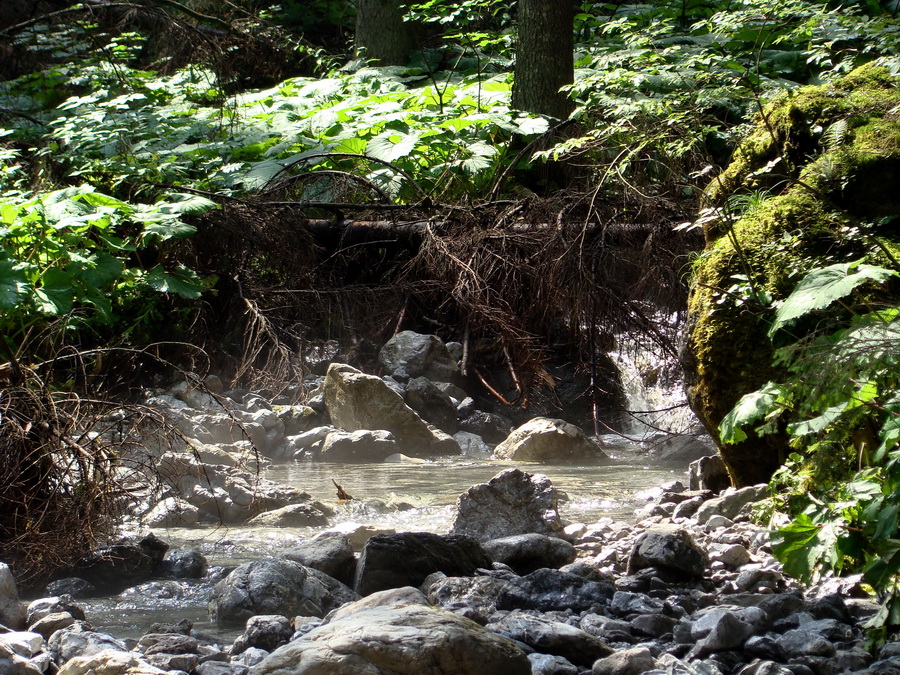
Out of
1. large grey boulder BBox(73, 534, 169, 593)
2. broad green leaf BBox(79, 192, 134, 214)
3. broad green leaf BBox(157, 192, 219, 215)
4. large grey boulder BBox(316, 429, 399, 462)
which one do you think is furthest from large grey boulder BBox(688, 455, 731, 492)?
broad green leaf BBox(79, 192, 134, 214)

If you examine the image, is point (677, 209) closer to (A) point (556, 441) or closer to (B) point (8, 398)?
(A) point (556, 441)

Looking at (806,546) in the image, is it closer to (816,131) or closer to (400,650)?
(400,650)

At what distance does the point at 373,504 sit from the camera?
Result: 4500 mm

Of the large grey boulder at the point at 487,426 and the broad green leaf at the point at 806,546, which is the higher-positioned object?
the broad green leaf at the point at 806,546

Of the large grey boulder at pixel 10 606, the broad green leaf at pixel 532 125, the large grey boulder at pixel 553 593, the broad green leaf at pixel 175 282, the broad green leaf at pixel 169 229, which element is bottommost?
the large grey boulder at pixel 553 593

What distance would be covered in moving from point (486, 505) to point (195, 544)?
4.44ft

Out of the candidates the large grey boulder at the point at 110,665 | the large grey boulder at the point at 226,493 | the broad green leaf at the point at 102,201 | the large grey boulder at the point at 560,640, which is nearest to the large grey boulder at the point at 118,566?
the large grey boulder at the point at 226,493

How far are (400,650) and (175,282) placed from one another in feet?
14.8

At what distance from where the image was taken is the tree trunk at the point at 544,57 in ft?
26.3

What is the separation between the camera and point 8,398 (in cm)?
305

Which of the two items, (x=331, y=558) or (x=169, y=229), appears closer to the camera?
(x=331, y=558)

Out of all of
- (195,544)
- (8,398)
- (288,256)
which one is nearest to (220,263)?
(288,256)

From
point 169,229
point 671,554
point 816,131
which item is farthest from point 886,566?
point 169,229

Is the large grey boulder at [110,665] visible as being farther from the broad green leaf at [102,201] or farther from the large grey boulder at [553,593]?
the broad green leaf at [102,201]
